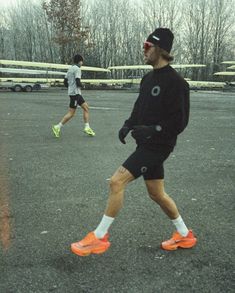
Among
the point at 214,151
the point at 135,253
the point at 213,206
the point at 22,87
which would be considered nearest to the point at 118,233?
the point at 135,253

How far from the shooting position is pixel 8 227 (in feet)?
14.2

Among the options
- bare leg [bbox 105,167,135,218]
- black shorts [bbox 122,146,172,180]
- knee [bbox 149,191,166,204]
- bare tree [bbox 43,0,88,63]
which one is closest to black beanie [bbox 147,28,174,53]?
black shorts [bbox 122,146,172,180]

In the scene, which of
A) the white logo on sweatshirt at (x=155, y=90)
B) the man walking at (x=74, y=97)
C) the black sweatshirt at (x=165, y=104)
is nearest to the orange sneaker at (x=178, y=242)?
the black sweatshirt at (x=165, y=104)

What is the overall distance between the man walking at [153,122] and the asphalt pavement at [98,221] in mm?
351

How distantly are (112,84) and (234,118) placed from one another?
33406mm

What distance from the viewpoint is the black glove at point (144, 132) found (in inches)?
137

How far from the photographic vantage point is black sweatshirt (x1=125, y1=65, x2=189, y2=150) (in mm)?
3463

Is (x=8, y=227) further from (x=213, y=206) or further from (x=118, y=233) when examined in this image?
(x=213, y=206)

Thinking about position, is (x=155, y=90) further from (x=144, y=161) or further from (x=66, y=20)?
(x=66, y=20)

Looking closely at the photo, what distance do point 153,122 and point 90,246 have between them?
122 centimetres

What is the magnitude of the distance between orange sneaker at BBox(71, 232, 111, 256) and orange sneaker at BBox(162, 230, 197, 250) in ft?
1.96

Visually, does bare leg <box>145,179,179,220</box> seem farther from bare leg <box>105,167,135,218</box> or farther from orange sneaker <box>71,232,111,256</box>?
orange sneaker <box>71,232,111,256</box>

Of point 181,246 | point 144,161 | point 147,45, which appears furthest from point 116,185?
point 147,45

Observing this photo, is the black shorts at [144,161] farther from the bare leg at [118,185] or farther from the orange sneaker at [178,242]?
the orange sneaker at [178,242]
